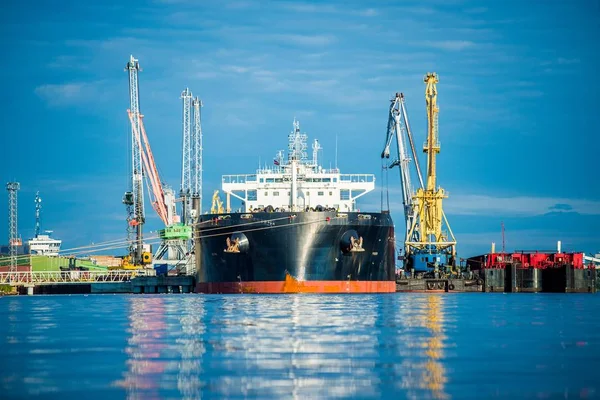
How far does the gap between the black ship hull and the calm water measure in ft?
76.9

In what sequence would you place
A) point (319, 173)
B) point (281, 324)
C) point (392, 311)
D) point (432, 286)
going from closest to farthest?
point (281, 324)
point (392, 311)
point (319, 173)
point (432, 286)

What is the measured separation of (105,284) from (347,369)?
258 feet

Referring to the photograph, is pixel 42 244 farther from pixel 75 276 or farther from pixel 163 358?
pixel 163 358

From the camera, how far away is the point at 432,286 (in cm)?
8200

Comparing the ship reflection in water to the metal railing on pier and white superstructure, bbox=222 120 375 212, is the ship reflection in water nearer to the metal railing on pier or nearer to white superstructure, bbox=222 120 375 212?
white superstructure, bbox=222 120 375 212

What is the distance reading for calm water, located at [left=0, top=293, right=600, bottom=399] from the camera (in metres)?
17.1

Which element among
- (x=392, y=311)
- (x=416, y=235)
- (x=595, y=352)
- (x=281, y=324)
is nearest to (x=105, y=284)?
(x=416, y=235)

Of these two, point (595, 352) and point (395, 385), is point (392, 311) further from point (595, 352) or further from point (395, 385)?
point (395, 385)

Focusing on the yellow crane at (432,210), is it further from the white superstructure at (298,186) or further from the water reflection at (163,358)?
the water reflection at (163,358)

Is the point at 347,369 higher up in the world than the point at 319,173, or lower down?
lower down

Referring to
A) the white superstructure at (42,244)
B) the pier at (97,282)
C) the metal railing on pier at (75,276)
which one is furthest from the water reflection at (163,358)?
the white superstructure at (42,244)

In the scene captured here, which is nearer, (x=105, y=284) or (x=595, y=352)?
(x=595, y=352)

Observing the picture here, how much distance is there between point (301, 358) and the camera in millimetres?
21234

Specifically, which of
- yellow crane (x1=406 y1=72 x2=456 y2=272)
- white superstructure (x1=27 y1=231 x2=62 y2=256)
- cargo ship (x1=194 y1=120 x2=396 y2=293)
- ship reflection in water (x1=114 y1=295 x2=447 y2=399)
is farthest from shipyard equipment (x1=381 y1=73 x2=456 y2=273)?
white superstructure (x1=27 y1=231 x2=62 y2=256)
